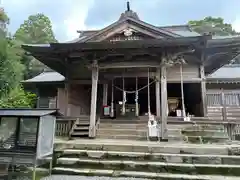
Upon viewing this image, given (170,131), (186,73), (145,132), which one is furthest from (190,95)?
(145,132)

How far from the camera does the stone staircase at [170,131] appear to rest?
235 inches

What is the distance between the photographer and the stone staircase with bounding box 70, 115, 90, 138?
6731 millimetres

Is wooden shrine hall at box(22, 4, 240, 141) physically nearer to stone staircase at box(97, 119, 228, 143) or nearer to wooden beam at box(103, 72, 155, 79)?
wooden beam at box(103, 72, 155, 79)

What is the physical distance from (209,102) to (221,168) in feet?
17.7

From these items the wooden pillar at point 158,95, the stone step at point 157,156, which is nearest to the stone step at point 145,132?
the wooden pillar at point 158,95

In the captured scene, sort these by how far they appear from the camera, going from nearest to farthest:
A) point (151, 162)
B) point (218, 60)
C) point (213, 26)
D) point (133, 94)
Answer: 1. point (151, 162)
2. point (218, 60)
3. point (133, 94)
4. point (213, 26)

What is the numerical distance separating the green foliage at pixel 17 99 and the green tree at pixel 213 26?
27263 mm

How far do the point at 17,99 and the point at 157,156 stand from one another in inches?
428

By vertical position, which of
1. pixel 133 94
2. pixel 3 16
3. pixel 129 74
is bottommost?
pixel 133 94

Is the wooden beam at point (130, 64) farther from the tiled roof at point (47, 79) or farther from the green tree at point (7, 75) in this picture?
the green tree at point (7, 75)

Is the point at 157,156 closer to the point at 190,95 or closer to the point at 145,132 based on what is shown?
the point at 145,132

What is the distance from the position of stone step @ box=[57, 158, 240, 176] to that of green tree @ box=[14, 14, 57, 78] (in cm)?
2732

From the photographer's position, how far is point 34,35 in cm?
3334

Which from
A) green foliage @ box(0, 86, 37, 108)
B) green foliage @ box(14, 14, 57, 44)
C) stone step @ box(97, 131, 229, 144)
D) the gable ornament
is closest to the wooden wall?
the gable ornament
